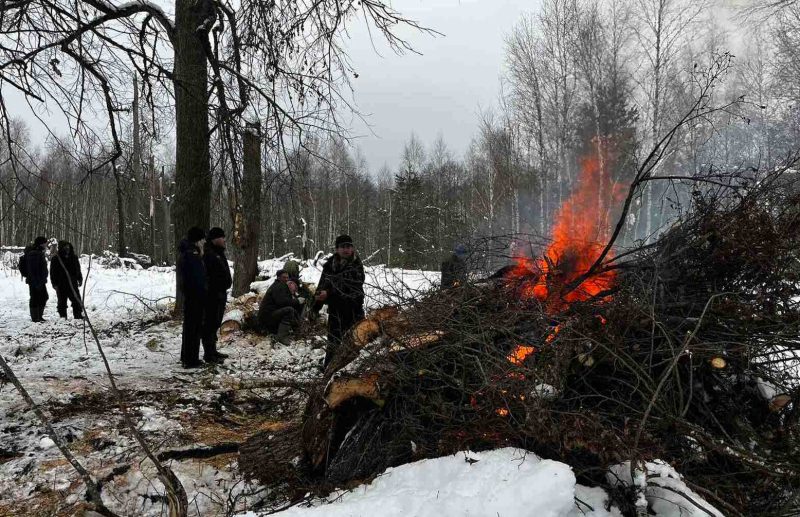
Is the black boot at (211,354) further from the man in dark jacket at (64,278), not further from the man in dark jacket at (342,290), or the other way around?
the man in dark jacket at (64,278)

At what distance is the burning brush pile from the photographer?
216 centimetres

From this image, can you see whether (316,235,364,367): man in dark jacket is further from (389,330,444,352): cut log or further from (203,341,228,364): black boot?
(389,330,444,352): cut log

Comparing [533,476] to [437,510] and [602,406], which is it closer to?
[437,510]

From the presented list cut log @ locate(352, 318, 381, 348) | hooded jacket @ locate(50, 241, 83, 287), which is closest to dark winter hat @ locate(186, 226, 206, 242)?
cut log @ locate(352, 318, 381, 348)

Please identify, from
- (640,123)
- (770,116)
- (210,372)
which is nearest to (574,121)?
(640,123)

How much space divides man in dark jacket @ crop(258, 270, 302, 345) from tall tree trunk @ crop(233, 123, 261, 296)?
4.32ft

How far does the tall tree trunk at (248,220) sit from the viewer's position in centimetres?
638

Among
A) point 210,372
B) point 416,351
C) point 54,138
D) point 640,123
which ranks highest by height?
point 640,123

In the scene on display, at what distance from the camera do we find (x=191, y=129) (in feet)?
21.9

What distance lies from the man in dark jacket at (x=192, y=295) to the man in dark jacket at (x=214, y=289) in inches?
5.8

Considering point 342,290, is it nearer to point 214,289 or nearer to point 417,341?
point 214,289

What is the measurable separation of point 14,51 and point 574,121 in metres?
16.2

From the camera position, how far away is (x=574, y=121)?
1650 cm

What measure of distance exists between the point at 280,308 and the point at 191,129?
3.00 metres
